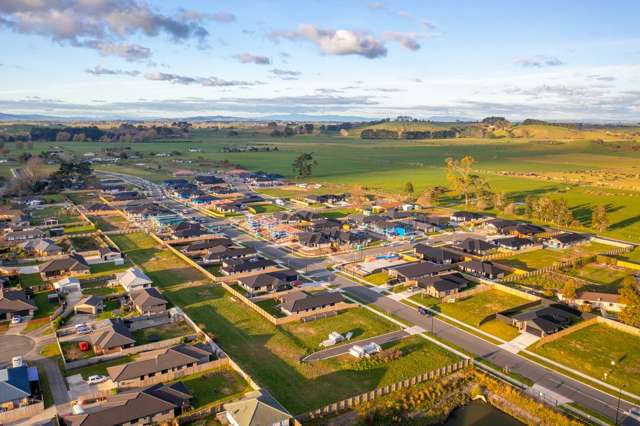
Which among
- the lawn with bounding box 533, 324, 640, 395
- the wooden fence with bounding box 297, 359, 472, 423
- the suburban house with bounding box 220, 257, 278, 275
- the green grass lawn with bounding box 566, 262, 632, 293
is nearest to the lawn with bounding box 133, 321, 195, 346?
the suburban house with bounding box 220, 257, 278, 275

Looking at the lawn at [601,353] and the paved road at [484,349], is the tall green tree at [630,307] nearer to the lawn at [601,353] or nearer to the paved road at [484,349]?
the lawn at [601,353]

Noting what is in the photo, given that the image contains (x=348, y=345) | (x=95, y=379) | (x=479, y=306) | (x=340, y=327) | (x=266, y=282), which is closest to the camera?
(x=95, y=379)

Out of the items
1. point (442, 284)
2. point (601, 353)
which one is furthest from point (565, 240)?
point (601, 353)

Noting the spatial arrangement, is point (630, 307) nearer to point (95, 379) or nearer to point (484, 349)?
point (484, 349)

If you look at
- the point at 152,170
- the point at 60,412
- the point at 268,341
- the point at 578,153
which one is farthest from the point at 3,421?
the point at 578,153

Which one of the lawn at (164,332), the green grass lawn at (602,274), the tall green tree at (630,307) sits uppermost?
the tall green tree at (630,307)

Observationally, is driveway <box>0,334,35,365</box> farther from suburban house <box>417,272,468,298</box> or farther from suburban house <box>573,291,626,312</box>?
suburban house <box>573,291,626,312</box>

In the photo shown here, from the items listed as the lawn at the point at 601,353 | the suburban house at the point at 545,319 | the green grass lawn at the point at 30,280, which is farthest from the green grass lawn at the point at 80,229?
the lawn at the point at 601,353
